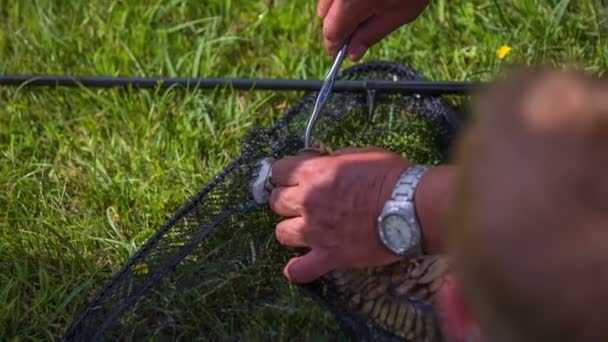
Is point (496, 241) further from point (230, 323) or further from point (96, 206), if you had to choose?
point (96, 206)

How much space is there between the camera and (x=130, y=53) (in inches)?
85.9

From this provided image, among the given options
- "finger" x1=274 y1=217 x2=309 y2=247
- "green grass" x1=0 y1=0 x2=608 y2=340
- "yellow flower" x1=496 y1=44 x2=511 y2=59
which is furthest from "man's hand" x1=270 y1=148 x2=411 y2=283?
"yellow flower" x1=496 y1=44 x2=511 y2=59

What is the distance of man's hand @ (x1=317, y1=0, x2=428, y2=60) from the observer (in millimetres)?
1610

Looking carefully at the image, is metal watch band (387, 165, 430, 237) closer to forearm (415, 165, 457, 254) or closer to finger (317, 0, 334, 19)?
forearm (415, 165, 457, 254)

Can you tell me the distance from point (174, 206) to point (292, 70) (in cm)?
45

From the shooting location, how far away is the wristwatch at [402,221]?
1.33m

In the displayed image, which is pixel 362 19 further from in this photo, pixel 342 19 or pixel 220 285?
pixel 220 285

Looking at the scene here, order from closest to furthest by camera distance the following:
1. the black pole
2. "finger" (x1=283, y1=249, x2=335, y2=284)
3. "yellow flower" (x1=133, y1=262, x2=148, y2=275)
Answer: "finger" (x1=283, y1=249, x2=335, y2=284) → "yellow flower" (x1=133, y1=262, x2=148, y2=275) → the black pole

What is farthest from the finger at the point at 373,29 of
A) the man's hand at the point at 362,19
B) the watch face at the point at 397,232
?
the watch face at the point at 397,232

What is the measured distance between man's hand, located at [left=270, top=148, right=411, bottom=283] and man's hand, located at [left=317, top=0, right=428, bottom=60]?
23cm

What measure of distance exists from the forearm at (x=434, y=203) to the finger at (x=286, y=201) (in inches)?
8.0

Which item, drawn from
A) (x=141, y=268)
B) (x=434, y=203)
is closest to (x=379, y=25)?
(x=434, y=203)

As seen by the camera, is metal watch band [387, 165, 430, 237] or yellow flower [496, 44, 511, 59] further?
yellow flower [496, 44, 511, 59]

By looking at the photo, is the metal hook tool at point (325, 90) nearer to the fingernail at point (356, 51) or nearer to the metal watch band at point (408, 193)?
the fingernail at point (356, 51)
